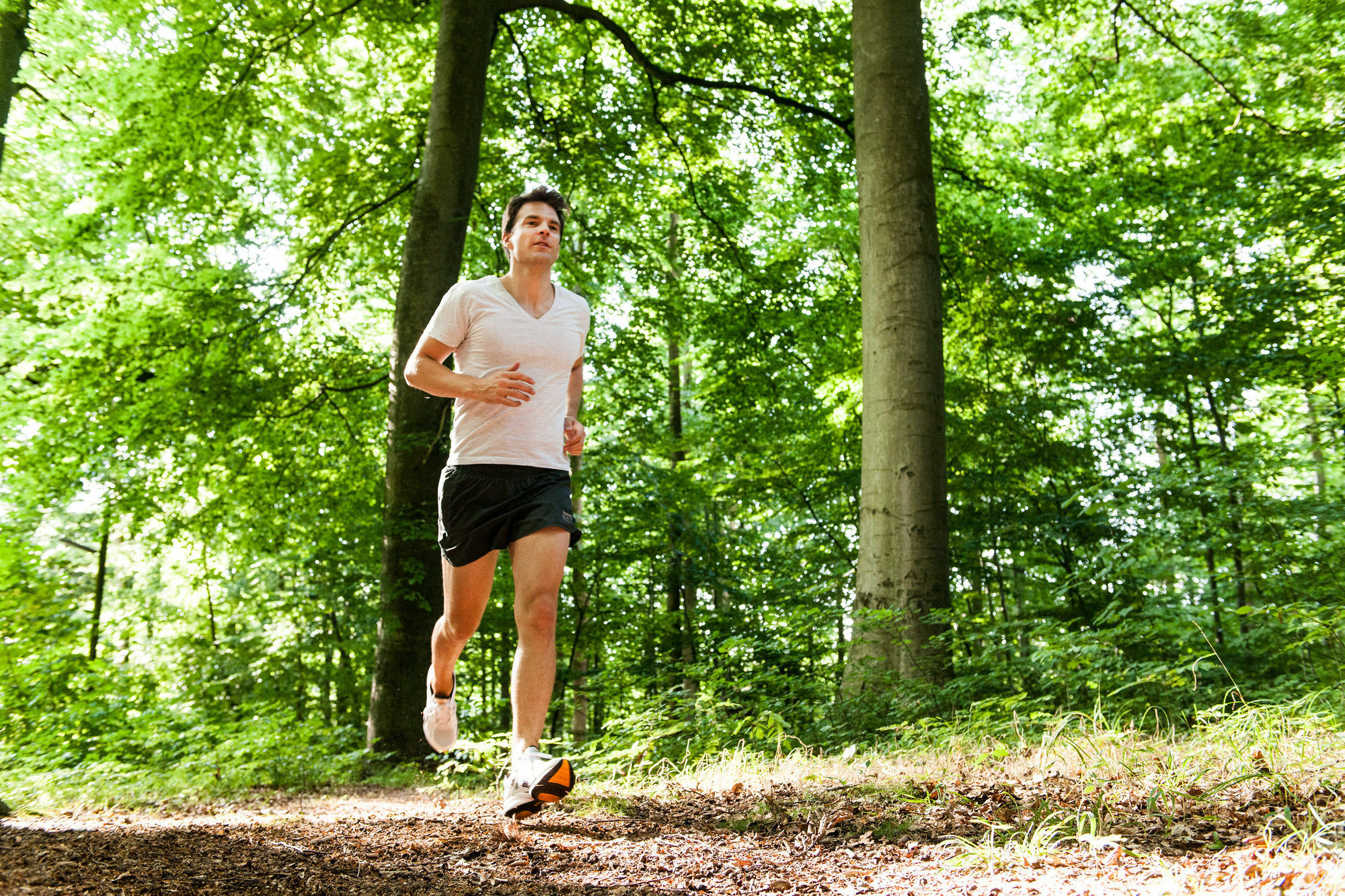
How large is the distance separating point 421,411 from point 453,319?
4.04 meters

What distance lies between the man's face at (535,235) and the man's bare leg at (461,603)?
1283mm

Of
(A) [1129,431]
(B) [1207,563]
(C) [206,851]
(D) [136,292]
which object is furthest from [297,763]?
(B) [1207,563]

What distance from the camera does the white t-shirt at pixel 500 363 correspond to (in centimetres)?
377

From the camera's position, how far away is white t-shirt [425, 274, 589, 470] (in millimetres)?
3766

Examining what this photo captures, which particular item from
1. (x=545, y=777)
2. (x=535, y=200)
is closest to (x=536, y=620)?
(x=545, y=777)

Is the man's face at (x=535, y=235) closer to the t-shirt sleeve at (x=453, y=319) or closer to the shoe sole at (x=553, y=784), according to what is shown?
the t-shirt sleeve at (x=453, y=319)

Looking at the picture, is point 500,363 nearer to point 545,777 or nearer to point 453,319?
point 453,319

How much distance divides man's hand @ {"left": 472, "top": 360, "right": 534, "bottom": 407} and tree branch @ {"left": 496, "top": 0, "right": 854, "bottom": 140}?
7096mm

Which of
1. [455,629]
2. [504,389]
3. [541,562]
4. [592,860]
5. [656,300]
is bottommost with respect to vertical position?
[592,860]

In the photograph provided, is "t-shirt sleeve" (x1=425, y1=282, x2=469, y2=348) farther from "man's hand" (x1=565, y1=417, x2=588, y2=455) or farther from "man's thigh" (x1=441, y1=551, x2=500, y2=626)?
"man's thigh" (x1=441, y1=551, x2=500, y2=626)

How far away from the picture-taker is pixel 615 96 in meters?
10.9

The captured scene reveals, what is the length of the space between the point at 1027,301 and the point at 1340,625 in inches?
312

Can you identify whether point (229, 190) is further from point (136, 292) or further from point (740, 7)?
point (740, 7)

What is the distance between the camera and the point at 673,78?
9.95 metres
